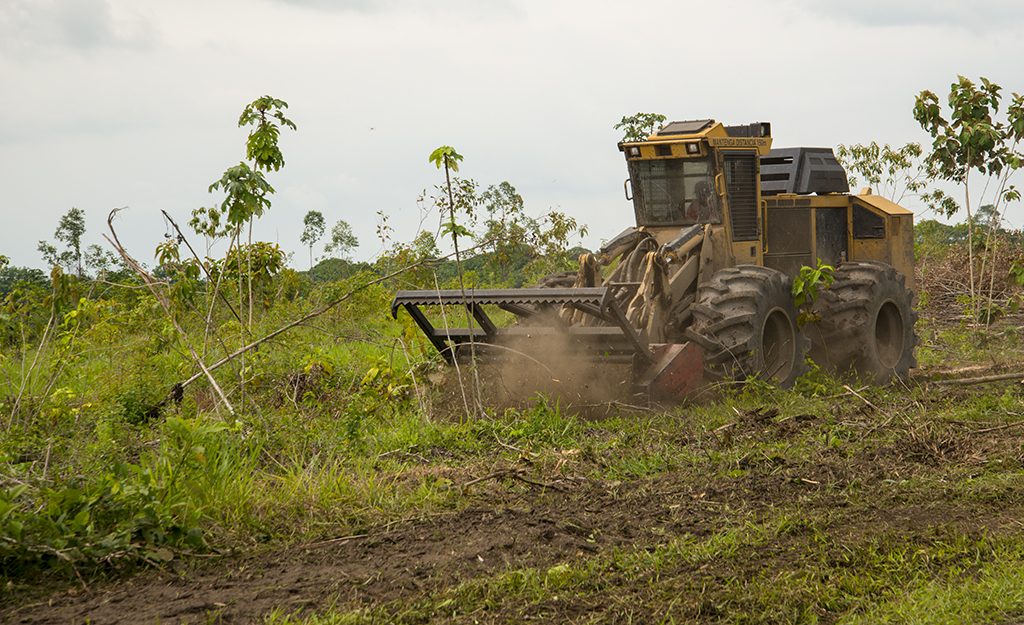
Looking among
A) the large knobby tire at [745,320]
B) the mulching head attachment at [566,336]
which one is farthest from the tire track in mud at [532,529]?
the large knobby tire at [745,320]

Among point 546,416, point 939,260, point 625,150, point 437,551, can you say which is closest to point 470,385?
point 546,416

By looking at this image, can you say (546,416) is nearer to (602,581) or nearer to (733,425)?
(733,425)

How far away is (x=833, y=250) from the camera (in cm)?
1428

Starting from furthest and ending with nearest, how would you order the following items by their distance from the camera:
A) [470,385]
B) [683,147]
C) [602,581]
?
[683,147] < [470,385] < [602,581]

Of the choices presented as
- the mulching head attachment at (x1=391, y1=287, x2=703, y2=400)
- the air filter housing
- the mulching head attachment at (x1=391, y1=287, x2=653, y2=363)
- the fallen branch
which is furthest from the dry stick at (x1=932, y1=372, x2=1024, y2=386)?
the fallen branch

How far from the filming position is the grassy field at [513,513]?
16.8 ft

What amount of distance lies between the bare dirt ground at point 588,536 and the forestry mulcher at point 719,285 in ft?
7.36

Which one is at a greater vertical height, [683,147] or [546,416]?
[683,147]

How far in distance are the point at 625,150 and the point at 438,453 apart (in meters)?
4.84

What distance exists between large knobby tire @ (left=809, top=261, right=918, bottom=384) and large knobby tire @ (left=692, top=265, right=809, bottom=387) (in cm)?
85

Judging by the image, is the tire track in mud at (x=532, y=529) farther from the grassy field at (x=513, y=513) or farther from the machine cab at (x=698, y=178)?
the machine cab at (x=698, y=178)

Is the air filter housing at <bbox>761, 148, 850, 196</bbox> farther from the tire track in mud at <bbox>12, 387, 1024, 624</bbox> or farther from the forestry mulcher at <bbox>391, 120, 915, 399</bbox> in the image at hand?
the tire track in mud at <bbox>12, 387, 1024, 624</bbox>

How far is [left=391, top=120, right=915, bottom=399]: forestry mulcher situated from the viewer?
1045 centimetres

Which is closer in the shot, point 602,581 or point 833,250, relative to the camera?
point 602,581
